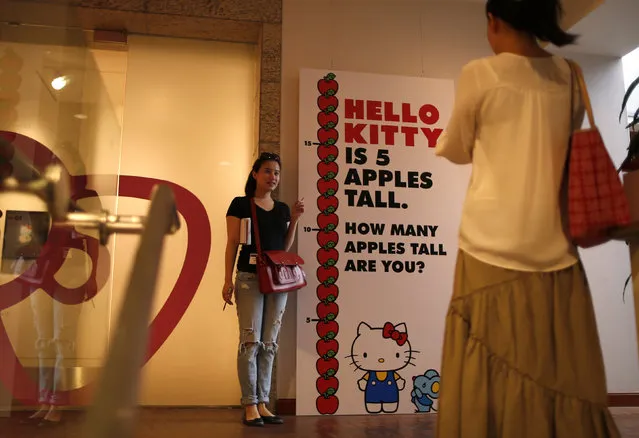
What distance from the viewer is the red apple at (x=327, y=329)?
11.5ft

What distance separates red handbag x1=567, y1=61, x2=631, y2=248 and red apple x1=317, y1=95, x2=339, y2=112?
8.14 ft

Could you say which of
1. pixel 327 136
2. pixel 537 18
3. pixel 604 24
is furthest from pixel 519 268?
pixel 604 24

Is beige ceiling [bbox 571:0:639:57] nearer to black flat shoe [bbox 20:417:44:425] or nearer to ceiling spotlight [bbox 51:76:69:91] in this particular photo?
ceiling spotlight [bbox 51:76:69:91]

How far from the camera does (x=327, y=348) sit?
348cm

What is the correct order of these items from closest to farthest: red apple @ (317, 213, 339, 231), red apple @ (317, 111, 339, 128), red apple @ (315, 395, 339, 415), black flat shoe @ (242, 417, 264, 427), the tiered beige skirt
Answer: the tiered beige skirt, black flat shoe @ (242, 417, 264, 427), red apple @ (315, 395, 339, 415), red apple @ (317, 213, 339, 231), red apple @ (317, 111, 339, 128)

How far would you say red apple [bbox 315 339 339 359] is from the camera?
3.47 metres

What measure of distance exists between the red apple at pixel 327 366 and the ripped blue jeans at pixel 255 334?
1.59 ft

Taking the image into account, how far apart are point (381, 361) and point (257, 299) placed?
0.99 meters

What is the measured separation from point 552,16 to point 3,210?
4.68ft

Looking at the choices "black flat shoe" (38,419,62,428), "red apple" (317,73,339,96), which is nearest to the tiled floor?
"black flat shoe" (38,419,62,428)

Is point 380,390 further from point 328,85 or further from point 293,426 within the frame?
point 328,85

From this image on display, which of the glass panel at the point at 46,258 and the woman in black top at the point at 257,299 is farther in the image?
the woman in black top at the point at 257,299

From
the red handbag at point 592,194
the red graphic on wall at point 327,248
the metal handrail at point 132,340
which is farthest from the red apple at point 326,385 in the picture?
the metal handrail at point 132,340

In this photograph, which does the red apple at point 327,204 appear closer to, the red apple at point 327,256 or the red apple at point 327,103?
the red apple at point 327,256
